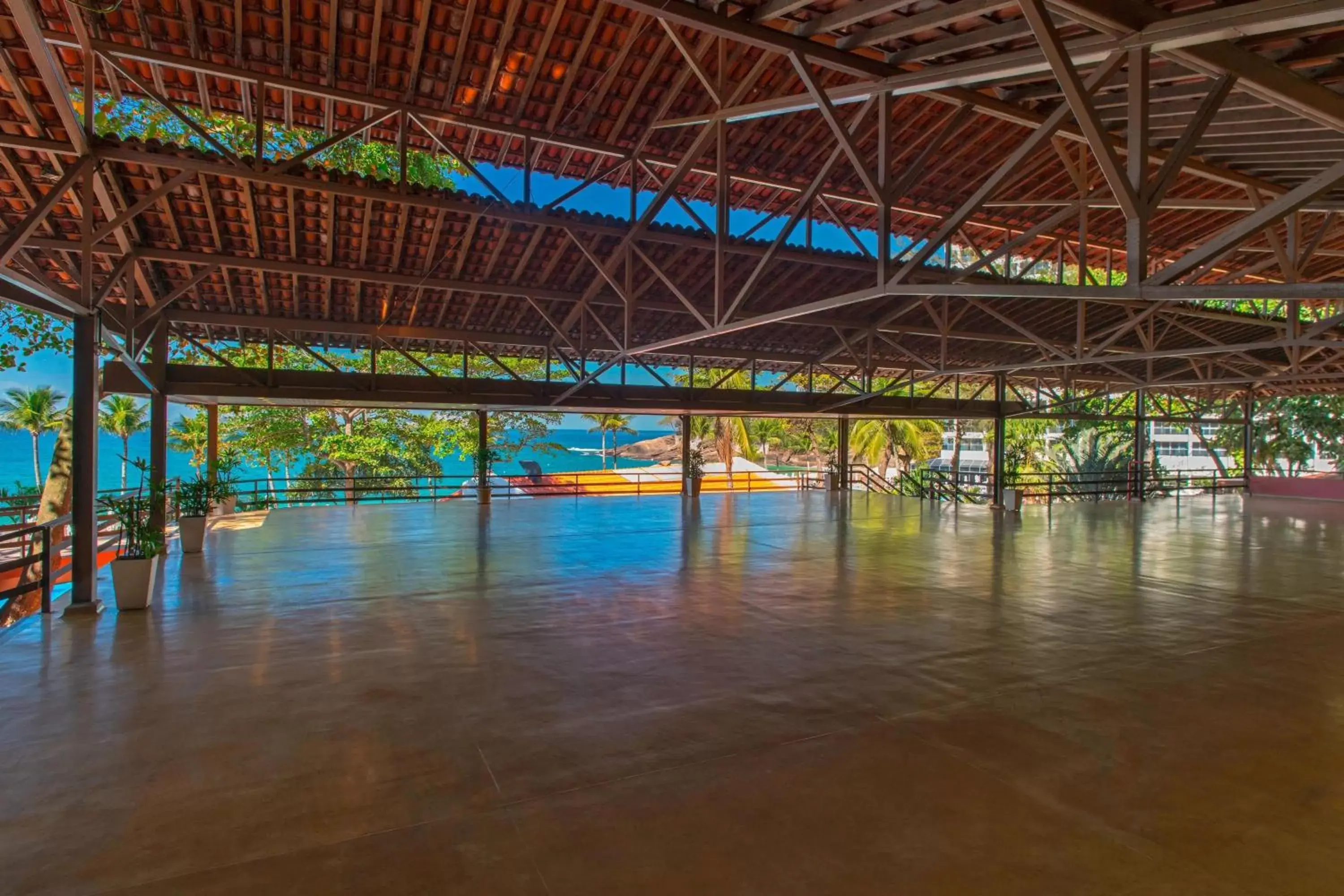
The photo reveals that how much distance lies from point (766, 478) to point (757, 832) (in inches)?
837

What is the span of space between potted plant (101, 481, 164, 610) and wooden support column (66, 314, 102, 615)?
199 mm

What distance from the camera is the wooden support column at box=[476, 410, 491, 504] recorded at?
14602 millimetres

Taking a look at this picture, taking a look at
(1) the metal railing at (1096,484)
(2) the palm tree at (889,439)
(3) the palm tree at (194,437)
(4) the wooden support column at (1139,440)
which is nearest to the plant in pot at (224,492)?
(3) the palm tree at (194,437)

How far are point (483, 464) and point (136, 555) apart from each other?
9191 millimetres

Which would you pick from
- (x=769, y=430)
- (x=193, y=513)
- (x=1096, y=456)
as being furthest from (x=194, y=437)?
(x=1096, y=456)

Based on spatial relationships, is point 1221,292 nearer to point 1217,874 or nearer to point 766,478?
point 1217,874

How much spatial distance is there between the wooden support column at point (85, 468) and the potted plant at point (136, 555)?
0.65 feet

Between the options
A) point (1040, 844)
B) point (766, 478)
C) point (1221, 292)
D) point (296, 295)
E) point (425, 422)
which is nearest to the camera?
point (1040, 844)

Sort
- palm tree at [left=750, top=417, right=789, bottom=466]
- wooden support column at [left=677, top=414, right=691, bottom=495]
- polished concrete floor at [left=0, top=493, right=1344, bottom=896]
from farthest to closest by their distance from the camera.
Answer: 1. palm tree at [left=750, top=417, right=789, bottom=466]
2. wooden support column at [left=677, top=414, right=691, bottom=495]
3. polished concrete floor at [left=0, top=493, right=1344, bottom=896]

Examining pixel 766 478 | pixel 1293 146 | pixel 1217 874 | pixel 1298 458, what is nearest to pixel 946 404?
pixel 766 478

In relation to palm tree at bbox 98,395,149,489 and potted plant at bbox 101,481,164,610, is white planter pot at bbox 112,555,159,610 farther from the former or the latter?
palm tree at bbox 98,395,149,489

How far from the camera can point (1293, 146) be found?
6.10 metres

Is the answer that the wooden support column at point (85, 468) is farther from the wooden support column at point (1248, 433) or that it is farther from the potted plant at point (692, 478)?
the wooden support column at point (1248, 433)

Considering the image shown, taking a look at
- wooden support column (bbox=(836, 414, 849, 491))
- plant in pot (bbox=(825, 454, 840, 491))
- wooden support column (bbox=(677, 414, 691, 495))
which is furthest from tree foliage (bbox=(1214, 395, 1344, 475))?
wooden support column (bbox=(677, 414, 691, 495))
